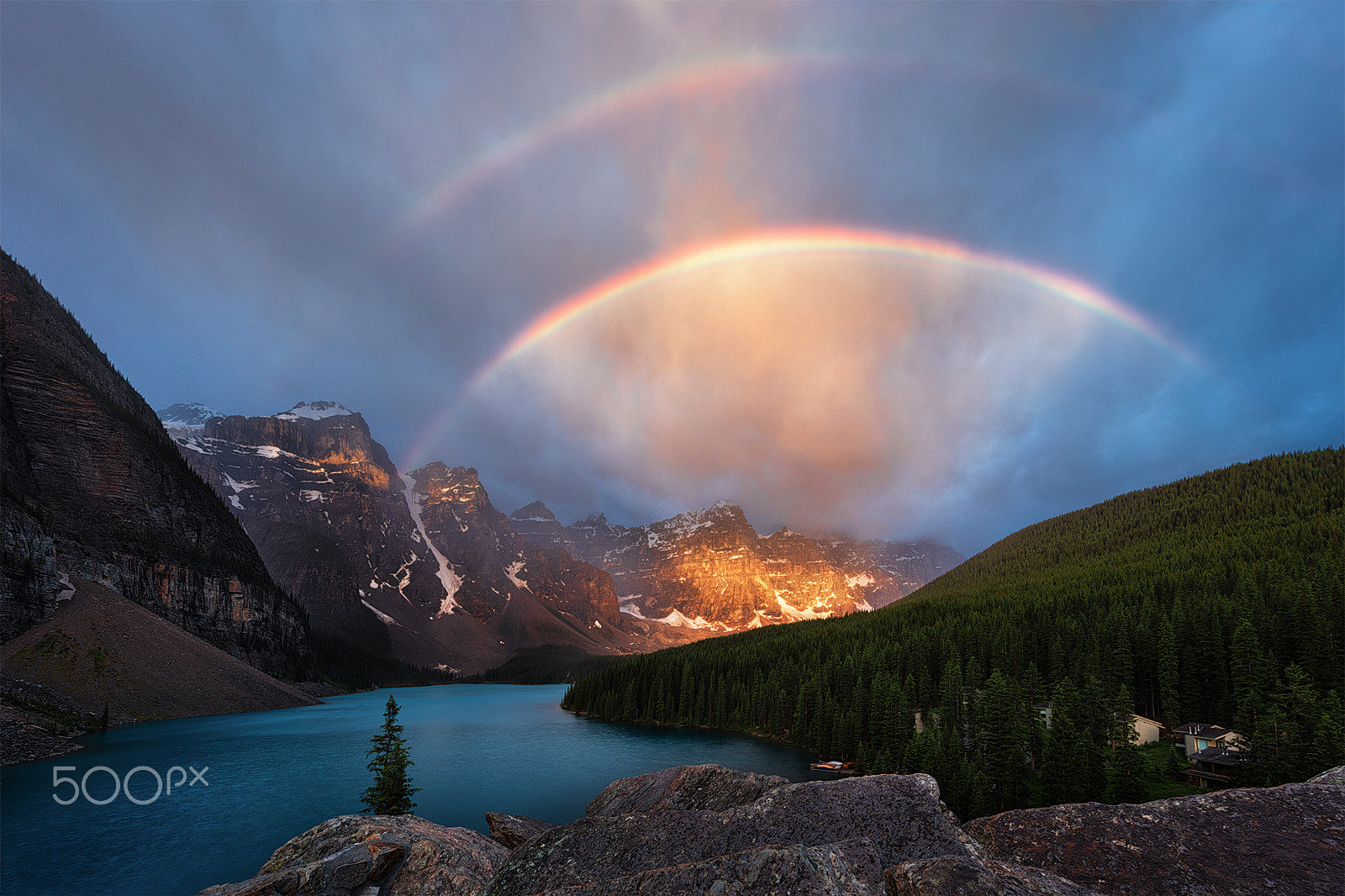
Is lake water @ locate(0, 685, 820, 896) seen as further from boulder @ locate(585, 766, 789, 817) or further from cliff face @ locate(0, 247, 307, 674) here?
cliff face @ locate(0, 247, 307, 674)

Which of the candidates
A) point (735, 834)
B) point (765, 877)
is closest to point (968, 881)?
point (765, 877)

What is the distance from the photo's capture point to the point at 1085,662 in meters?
73.2

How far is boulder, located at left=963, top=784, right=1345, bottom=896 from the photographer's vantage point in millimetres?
7191

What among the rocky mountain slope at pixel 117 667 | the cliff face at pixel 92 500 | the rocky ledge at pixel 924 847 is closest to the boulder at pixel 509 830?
the rocky ledge at pixel 924 847

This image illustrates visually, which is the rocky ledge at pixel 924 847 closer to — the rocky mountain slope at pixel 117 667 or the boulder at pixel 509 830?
the boulder at pixel 509 830

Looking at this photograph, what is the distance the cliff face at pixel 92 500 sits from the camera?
106500mm

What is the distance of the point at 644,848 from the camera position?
898 centimetres

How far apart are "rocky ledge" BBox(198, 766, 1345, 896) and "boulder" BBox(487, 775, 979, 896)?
0.03 m

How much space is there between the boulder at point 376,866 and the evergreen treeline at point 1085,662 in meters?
45.2

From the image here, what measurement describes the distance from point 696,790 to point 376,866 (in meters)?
8.11

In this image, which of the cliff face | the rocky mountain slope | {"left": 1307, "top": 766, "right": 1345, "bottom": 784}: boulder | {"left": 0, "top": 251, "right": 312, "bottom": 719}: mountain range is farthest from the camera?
the cliff face

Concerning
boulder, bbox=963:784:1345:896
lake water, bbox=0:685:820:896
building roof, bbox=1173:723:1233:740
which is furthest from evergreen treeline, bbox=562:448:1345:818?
boulder, bbox=963:784:1345:896

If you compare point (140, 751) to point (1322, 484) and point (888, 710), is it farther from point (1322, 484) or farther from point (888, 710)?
point (1322, 484)

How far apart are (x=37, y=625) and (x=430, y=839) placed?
13268 centimetres
